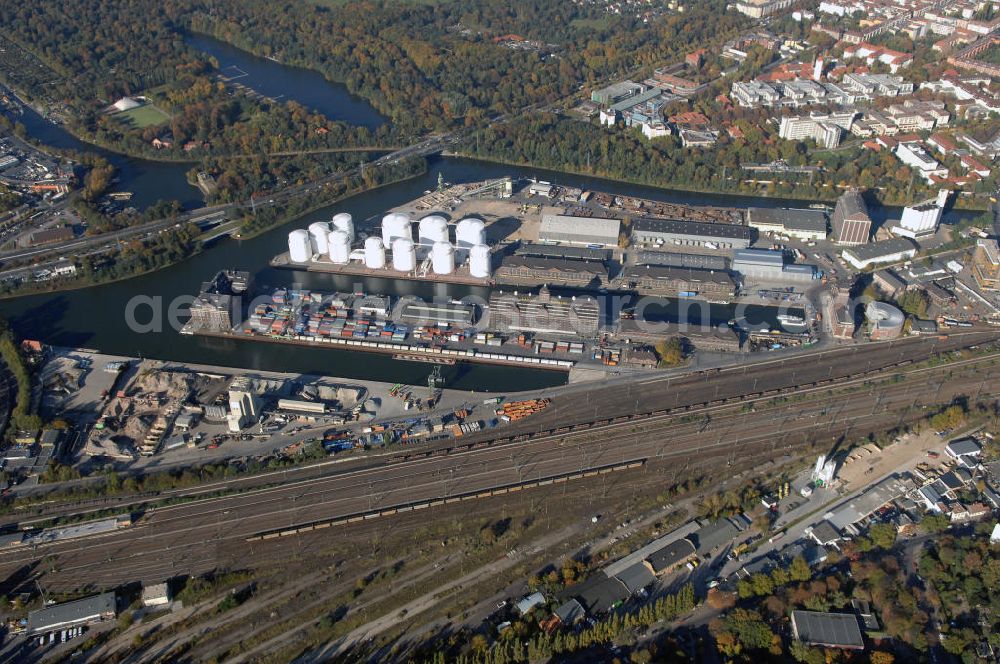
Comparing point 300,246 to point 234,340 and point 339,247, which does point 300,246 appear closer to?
point 339,247

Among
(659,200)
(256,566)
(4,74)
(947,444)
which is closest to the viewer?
(256,566)

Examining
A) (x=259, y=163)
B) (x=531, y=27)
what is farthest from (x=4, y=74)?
(x=531, y=27)

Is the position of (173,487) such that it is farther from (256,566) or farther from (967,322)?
(967,322)

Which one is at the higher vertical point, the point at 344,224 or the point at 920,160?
the point at 344,224

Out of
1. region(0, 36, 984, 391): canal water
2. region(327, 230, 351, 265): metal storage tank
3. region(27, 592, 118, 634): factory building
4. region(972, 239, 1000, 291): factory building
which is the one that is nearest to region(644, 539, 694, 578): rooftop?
region(0, 36, 984, 391): canal water

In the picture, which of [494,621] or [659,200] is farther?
[659,200]

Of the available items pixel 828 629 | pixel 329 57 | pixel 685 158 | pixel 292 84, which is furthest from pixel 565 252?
pixel 329 57

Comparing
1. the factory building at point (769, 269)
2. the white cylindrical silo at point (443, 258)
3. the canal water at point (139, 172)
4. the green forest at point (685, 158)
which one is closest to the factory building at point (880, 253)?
the factory building at point (769, 269)
